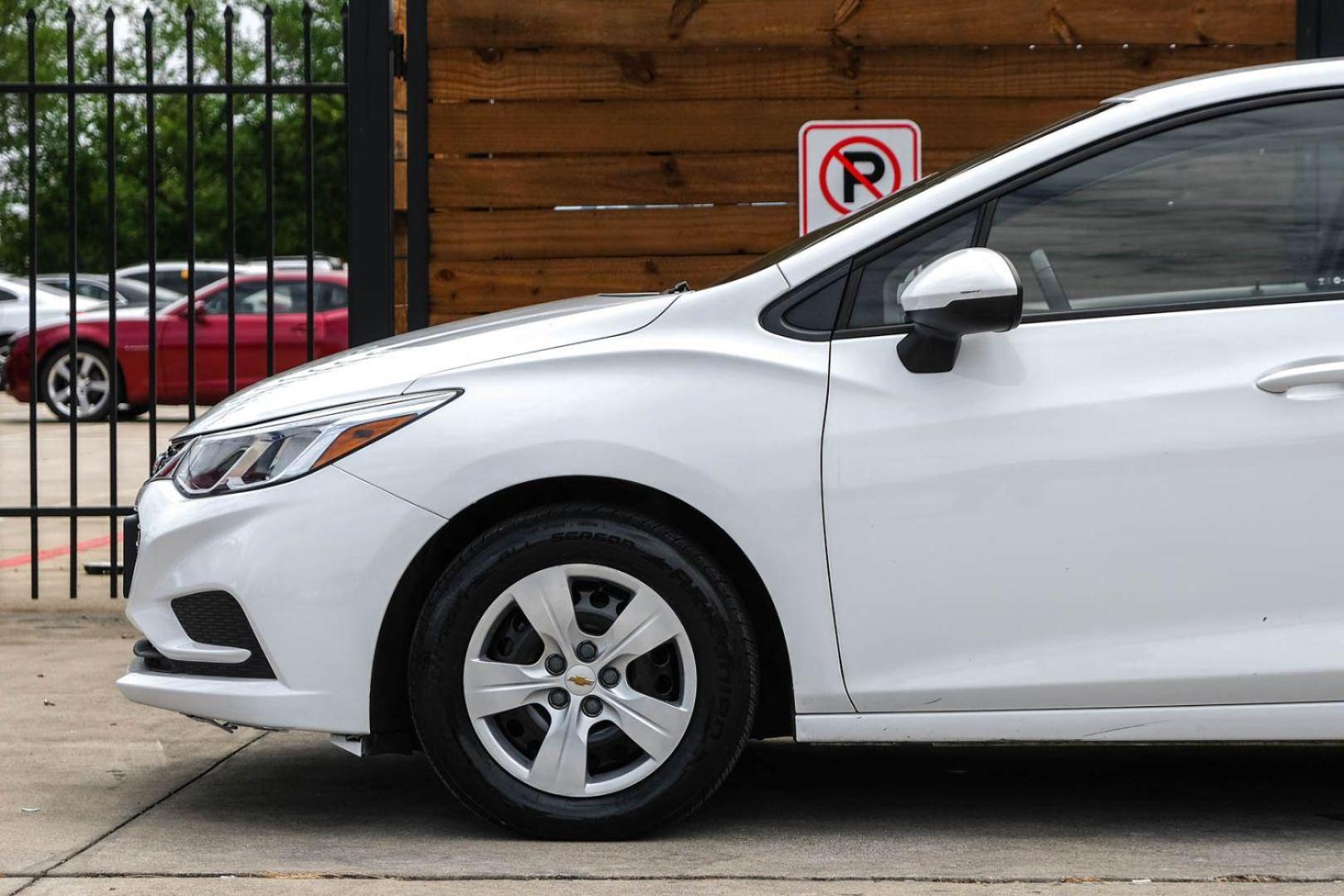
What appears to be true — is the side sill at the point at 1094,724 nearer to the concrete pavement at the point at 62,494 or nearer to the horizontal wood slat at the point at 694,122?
the horizontal wood slat at the point at 694,122

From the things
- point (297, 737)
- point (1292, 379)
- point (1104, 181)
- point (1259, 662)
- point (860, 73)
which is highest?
point (860, 73)

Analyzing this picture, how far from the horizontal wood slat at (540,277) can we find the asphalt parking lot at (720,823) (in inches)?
82.7

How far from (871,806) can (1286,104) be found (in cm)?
187

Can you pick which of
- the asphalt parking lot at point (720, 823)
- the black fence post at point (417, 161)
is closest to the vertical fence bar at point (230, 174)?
the black fence post at point (417, 161)

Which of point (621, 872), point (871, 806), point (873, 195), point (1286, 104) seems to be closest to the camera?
point (621, 872)

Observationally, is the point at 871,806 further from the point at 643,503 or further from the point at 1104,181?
the point at 1104,181

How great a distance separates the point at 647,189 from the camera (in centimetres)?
711

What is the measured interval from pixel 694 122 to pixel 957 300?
11.2 feet

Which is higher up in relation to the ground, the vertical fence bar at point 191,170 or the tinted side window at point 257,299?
the vertical fence bar at point 191,170

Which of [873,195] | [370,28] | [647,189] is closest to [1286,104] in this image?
[873,195]

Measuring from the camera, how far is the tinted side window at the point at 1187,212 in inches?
159

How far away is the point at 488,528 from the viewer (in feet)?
13.4

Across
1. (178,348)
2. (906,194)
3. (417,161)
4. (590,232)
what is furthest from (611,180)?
(178,348)

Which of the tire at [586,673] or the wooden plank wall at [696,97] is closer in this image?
the tire at [586,673]
